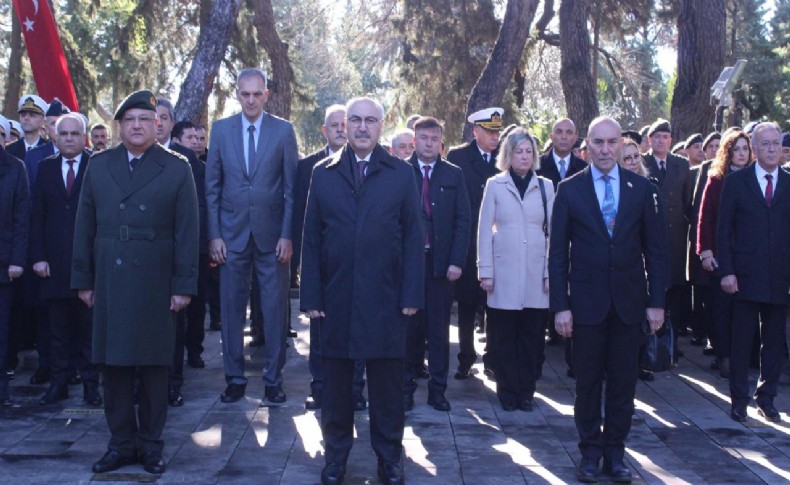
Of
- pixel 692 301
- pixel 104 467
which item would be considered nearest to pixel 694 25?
pixel 692 301

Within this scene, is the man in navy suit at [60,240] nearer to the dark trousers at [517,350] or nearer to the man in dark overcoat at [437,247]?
the man in dark overcoat at [437,247]

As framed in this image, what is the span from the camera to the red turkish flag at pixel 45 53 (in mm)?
12852

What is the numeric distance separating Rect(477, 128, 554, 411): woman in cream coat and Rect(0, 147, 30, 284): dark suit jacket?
3401mm

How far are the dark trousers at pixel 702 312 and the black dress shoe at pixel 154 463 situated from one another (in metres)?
6.23

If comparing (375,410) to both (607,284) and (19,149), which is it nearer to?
(607,284)

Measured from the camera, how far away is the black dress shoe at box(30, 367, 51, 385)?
8969 millimetres

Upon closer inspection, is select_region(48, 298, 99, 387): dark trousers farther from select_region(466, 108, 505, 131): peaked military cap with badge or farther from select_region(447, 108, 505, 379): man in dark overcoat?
select_region(466, 108, 505, 131): peaked military cap with badge

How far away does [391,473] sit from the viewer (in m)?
6.18

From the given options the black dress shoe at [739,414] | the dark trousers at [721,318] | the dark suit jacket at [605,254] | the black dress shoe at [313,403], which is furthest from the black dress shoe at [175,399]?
the dark trousers at [721,318]

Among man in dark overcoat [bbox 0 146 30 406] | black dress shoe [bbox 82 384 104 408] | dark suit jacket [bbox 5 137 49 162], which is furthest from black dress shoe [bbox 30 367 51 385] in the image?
dark suit jacket [bbox 5 137 49 162]

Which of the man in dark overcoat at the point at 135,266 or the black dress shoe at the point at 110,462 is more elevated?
the man in dark overcoat at the point at 135,266

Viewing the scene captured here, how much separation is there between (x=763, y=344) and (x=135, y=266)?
462cm

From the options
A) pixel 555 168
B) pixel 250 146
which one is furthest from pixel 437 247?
pixel 555 168

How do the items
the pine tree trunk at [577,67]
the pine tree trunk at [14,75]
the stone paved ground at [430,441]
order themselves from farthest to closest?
the pine tree trunk at [14,75], the pine tree trunk at [577,67], the stone paved ground at [430,441]
